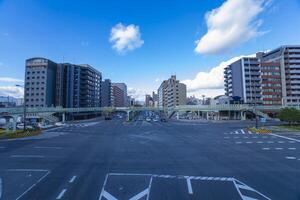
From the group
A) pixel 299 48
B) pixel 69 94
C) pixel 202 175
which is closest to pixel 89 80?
pixel 69 94

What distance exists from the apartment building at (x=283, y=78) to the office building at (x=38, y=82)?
102 m

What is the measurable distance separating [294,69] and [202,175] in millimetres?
108642

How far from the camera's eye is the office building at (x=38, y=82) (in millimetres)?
83312

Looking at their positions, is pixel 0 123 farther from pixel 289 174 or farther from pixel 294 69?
pixel 294 69

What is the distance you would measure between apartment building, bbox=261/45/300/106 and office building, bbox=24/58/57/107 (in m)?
102

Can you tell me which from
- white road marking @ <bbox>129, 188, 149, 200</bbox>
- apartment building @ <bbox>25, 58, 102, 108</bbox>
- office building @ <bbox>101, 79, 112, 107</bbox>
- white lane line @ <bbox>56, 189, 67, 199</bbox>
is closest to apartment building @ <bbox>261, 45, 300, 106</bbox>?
apartment building @ <bbox>25, 58, 102, 108</bbox>

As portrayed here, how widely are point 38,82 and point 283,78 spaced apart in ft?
377

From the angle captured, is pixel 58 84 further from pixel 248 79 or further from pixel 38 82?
pixel 248 79

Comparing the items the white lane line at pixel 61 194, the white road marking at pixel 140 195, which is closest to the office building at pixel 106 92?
the white lane line at pixel 61 194

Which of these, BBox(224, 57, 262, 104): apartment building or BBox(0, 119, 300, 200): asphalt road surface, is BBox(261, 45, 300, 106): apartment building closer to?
BBox(224, 57, 262, 104): apartment building

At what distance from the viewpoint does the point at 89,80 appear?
102 m

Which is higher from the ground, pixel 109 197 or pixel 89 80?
pixel 89 80

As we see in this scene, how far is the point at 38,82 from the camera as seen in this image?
8394cm

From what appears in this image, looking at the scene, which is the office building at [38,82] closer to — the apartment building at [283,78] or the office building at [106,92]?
the office building at [106,92]
